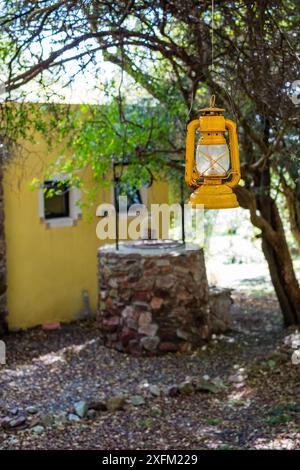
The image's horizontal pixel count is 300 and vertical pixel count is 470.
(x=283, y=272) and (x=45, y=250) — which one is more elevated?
(x=45, y=250)

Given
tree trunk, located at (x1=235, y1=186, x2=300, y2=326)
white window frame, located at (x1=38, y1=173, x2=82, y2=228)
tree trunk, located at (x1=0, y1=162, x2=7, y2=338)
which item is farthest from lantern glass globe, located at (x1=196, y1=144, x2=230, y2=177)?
white window frame, located at (x1=38, y1=173, x2=82, y2=228)

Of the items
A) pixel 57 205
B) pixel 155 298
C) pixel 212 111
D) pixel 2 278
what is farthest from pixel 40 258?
pixel 212 111

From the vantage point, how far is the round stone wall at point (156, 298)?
27.0 feet

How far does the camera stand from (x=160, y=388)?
6.89m

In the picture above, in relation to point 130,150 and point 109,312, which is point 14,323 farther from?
point 130,150

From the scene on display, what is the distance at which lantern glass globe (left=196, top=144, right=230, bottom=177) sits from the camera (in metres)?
3.03

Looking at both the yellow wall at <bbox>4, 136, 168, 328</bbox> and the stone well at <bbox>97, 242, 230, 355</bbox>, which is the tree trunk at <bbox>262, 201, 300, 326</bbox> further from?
the yellow wall at <bbox>4, 136, 168, 328</bbox>

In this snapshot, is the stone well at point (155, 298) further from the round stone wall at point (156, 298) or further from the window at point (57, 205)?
the window at point (57, 205)

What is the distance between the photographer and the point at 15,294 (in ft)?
32.5

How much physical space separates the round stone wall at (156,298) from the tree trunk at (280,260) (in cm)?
104

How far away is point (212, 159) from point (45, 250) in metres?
7.47

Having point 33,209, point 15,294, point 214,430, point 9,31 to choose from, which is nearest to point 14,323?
point 15,294

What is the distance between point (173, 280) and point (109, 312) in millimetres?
970

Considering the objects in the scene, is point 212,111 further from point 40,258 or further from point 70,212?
point 70,212
